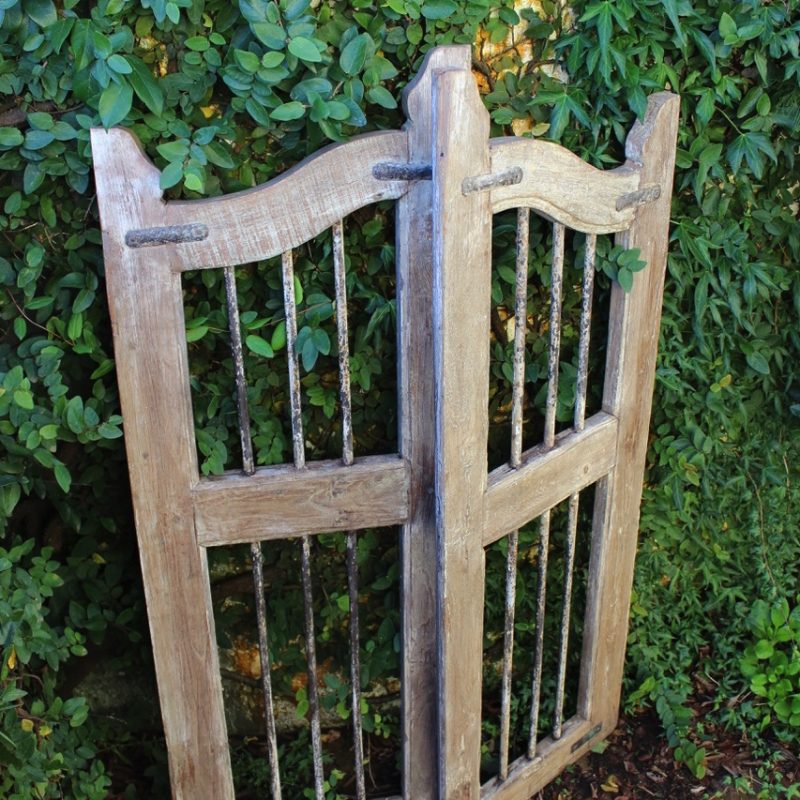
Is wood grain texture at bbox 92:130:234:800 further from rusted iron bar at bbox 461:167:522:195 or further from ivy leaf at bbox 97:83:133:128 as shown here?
rusted iron bar at bbox 461:167:522:195

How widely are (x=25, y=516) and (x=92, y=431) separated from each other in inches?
23.0

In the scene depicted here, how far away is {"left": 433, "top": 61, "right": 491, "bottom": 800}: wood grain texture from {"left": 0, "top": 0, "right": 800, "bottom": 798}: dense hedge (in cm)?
22

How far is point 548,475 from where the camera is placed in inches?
101

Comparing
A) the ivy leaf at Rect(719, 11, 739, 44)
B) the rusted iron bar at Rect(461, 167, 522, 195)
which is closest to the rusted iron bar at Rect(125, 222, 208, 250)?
the rusted iron bar at Rect(461, 167, 522, 195)

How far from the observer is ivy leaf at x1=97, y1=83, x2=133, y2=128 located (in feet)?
6.20

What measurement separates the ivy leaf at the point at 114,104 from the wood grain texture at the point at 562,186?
0.74 metres

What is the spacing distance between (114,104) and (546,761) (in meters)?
2.19

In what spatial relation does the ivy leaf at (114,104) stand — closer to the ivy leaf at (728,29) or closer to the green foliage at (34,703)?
the green foliage at (34,703)

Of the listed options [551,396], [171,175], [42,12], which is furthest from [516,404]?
[42,12]

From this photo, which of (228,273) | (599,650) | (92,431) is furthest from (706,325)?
(92,431)

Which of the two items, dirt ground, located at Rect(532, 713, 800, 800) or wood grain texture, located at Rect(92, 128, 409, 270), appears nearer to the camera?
wood grain texture, located at Rect(92, 128, 409, 270)

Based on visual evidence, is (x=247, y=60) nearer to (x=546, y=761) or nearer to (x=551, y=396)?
(x=551, y=396)

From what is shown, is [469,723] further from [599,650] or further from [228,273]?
[228,273]

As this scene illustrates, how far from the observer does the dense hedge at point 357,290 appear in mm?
2041
